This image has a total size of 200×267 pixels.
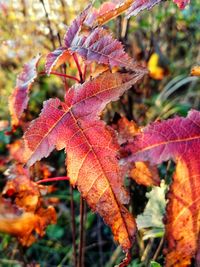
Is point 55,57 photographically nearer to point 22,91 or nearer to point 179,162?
point 22,91

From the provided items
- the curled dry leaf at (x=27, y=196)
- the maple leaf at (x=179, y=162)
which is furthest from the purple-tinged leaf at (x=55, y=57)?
the curled dry leaf at (x=27, y=196)

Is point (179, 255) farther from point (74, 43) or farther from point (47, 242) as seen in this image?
point (47, 242)

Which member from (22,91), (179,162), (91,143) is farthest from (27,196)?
(179,162)

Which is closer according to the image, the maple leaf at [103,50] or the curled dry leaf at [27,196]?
the maple leaf at [103,50]

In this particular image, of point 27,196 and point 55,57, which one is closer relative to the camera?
point 55,57

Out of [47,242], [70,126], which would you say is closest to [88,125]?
[70,126]

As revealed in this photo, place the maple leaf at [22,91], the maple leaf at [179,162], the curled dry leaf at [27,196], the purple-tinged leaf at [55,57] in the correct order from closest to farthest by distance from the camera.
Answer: the maple leaf at [179,162], the purple-tinged leaf at [55,57], the maple leaf at [22,91], the curled dry leaf at [27,196]

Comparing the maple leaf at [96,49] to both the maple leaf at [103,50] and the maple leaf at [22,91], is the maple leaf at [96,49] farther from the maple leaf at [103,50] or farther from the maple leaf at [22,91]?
the maple leaf at [22,91]
